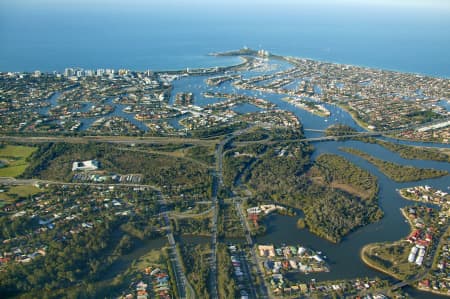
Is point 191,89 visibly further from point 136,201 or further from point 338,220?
point 338,220

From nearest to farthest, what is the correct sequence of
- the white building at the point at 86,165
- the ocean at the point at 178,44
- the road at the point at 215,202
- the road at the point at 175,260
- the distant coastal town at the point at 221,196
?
the road at the point at 175,260
the road at the point at 215,202
the distant coastal town at the point at 221,196
the white building at the point at 86,165
the ocean at the point at 178,44

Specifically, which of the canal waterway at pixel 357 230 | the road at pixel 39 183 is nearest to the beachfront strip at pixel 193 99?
the canal waterway at pixel 357 230

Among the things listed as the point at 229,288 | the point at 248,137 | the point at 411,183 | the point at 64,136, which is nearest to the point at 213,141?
the point at 248,137

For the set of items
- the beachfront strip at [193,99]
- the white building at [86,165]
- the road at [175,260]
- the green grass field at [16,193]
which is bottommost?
the green grass field at [16,193]

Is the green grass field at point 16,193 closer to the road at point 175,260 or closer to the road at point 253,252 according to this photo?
the road at point 175,260

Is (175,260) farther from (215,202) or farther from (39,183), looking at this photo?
(39,183)

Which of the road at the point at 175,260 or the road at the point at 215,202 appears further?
the road at the point at 215,202

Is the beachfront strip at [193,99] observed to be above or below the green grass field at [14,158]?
above
